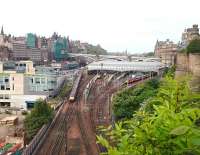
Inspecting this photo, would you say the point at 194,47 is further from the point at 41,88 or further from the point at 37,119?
the point at 41,88

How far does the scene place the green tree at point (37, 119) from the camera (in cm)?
2484

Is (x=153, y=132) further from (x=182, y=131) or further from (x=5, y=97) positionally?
(x=5, y=97)

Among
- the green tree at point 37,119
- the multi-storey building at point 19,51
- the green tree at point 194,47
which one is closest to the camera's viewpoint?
the green tree at point 37,119

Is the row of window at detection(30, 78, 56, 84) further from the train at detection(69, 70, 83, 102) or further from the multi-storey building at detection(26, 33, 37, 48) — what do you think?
the multi-storey building at detection(26, 33, 37, 48)

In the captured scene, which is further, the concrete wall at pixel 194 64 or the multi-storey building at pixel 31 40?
the multi-storey building at pixel 31 40

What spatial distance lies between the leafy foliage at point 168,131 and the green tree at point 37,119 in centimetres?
2257

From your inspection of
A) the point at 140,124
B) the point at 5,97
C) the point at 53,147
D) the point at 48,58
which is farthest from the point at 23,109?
the point at 140,124

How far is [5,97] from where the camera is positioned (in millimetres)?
40250

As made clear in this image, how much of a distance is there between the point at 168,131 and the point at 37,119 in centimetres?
2374

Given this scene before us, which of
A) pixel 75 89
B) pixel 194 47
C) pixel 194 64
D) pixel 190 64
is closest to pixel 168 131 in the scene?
pixel 194 64

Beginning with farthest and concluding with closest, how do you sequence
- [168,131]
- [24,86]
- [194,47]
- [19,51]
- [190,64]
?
1. [19,51]
2. [24,86]
3. [194,47]
4. [190,64]
5. [168,131]

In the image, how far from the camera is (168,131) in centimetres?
226

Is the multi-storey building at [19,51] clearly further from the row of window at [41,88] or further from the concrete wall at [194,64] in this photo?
the concrete wall at [194,64]

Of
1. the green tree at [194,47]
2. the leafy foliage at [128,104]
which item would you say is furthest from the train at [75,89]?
the green tree at [194,47]
